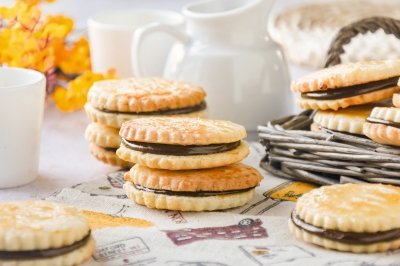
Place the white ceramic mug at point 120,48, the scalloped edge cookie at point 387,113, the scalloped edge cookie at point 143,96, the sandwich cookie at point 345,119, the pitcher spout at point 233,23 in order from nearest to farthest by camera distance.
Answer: the scalloped edge cookie at point 387,113, the sandwich cookie at point 345,119, the scalloped edge cookie at point 143,96, the pitcher spout at point 233,23, the white ceramic mug at point 120,48

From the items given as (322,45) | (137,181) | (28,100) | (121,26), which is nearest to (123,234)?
(137,181)

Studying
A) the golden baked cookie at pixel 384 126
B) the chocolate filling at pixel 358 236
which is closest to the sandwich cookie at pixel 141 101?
A: the golden baked cookie at pixel 384 126

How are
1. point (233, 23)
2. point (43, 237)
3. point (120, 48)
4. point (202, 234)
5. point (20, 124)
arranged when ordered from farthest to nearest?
point (120, 48) → point (233, 23) → point (20, 124) → point (202, 234) → point (43, 237)

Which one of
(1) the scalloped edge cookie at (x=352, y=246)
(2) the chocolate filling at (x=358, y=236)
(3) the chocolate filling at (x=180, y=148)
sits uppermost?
(3) the chocolate filling at (x=180, y=148)

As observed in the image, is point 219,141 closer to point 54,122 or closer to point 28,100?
point 28,100

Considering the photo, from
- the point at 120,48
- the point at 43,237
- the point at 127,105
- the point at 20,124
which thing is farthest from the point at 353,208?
the point at 120,48

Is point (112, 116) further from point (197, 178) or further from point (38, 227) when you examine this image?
point (38, 227)

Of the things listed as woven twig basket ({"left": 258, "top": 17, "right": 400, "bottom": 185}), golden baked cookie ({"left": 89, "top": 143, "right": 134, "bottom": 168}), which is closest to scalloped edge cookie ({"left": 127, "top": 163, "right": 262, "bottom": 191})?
woven twig basket ({"left": 258, "top": 17, "right": 400, "bottom": 185})

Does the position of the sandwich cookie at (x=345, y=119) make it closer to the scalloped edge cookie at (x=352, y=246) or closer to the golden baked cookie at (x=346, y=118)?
the golden baked cookie at (x=346, y=118)
